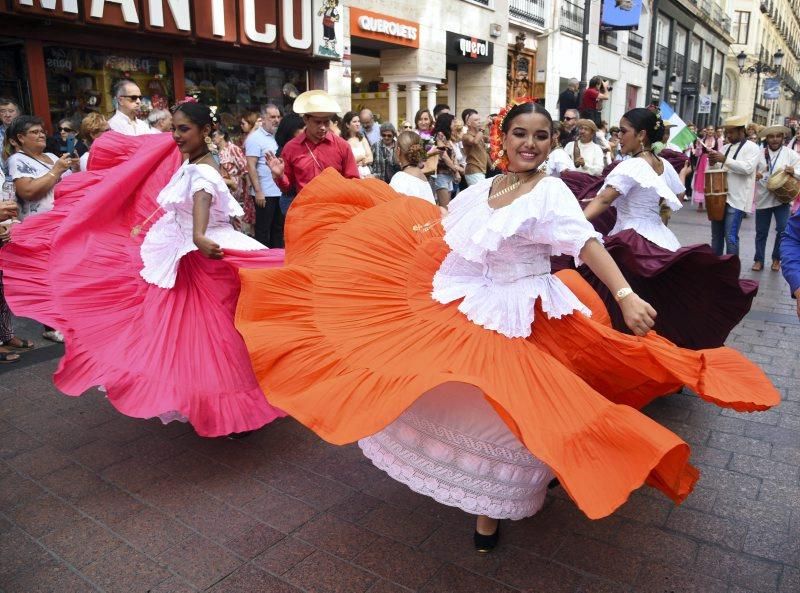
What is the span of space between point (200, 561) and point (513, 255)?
1.86 m

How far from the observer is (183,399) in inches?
127

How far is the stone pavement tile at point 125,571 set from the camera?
259 cm

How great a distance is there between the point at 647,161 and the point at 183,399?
3418mm

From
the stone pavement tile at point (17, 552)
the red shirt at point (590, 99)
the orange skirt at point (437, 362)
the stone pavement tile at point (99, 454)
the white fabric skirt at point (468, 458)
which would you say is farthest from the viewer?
the red shirt at point (590, 99)

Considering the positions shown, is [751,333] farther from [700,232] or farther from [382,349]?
[700,232]

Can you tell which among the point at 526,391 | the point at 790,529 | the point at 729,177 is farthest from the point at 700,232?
the point at 526,391

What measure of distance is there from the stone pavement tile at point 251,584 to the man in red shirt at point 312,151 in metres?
4.01

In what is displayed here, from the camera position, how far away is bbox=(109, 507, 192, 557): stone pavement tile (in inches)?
112

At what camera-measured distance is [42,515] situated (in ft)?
10.1

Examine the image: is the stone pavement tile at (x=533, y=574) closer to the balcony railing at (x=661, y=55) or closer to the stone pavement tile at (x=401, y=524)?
the stone pavement tile at (x=401, y=524)

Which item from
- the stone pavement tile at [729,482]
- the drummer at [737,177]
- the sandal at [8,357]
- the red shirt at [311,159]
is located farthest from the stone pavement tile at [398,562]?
the drummer at [737,177]

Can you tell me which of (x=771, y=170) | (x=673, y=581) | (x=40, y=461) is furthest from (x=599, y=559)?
(x=771, y=170)

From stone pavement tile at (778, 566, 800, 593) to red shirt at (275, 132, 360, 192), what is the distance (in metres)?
4.89

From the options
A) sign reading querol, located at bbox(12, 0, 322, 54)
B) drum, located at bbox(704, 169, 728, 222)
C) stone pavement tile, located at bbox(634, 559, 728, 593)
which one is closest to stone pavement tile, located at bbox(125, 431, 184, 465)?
stone pavement tile, located at bbox(634, 559, 728, 593)
